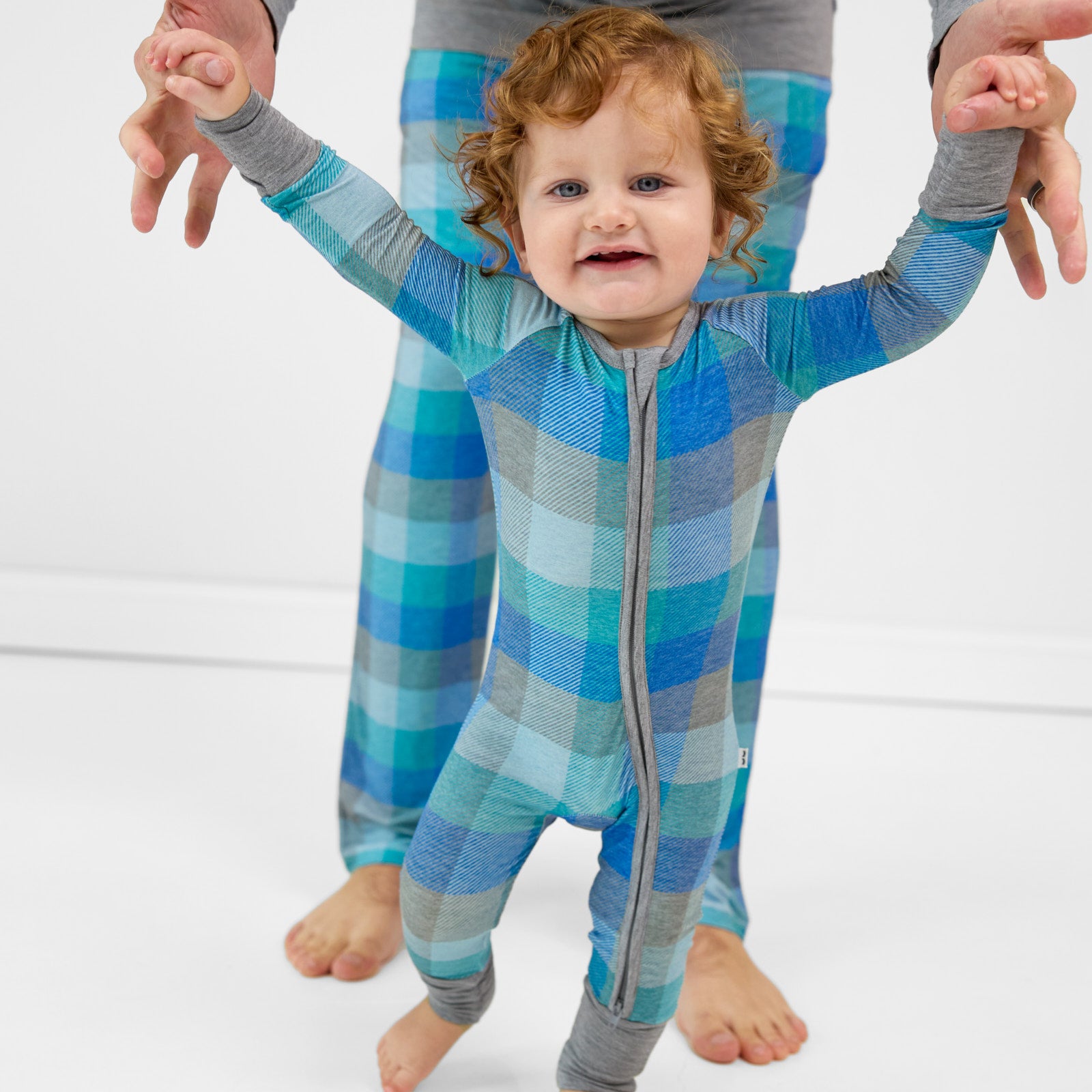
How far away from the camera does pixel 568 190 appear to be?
3.15 ft

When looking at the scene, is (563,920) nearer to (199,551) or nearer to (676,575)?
(676,575)

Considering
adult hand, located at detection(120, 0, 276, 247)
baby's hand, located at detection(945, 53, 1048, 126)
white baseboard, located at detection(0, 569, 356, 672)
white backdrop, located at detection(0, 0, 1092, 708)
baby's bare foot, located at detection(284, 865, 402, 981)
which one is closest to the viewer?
baby's hand, located at detection(945, 53, 1048, 126)

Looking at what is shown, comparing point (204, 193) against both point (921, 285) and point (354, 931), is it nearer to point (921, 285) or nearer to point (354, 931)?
point (921, 285)

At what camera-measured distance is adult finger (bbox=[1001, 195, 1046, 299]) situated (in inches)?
39.2

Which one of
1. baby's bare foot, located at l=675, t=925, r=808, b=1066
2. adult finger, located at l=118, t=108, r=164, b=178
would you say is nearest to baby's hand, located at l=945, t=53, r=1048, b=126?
adult finger, located at l=118, t=108, r=164, b=178

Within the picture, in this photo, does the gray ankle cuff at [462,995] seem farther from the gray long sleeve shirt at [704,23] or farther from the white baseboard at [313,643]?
the white baseboard at [313,643]

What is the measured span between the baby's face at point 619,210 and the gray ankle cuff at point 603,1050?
0.56 meters

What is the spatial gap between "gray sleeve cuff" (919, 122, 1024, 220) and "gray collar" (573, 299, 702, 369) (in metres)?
0.19

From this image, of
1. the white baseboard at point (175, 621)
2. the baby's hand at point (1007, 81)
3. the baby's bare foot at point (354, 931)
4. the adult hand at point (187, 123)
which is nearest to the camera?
the baby's hand at point (1007, 81)

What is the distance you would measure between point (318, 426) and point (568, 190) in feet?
4.23

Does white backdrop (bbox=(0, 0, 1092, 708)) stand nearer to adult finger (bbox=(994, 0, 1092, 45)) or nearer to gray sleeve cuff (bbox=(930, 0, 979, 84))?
gray sleeve cuff (bbox=(930, 0, 979, 84))

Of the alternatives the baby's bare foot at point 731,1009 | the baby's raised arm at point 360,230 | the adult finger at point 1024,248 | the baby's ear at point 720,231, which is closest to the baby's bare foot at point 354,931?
the baby's bare foot at point 731,1009

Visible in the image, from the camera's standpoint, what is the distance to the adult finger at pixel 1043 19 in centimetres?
87

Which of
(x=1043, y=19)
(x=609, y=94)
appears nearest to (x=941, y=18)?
(x=1043, y=19)
